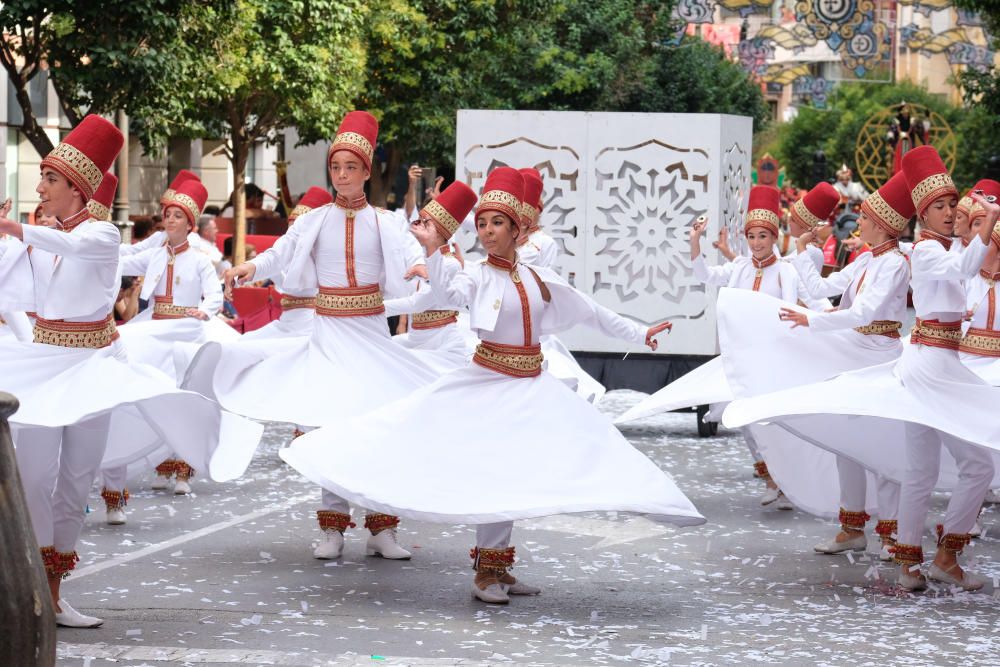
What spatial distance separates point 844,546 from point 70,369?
14.5ft

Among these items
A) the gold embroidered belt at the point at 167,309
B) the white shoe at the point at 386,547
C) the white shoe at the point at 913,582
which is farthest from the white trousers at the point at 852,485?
the gold embroidered belt at the point at 167,309

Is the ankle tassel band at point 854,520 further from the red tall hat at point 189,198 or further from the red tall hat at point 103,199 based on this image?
the red tall hat at point 189,198

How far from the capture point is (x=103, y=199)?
8352 millimetres

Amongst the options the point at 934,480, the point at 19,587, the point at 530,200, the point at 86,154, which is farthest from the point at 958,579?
the point at 19,587

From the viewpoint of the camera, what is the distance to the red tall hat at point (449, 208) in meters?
8.81

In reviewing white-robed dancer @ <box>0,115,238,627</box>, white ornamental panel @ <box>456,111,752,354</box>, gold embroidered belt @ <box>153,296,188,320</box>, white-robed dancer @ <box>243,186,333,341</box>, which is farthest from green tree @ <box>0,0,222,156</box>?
white-robed dancer @ <box>0,115,238,627</box>

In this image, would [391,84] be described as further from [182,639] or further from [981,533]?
[182,639]

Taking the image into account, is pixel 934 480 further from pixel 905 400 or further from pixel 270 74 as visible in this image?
pixel 270 74

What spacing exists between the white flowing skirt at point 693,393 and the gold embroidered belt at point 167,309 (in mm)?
3142

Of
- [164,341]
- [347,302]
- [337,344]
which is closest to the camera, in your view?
[337,344]

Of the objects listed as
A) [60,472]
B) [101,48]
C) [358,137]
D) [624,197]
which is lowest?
[60,472]

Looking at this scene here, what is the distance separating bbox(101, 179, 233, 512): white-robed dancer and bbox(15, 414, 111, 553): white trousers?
4052mm

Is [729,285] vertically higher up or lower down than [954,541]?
higher up

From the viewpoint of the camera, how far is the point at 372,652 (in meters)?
7.14
